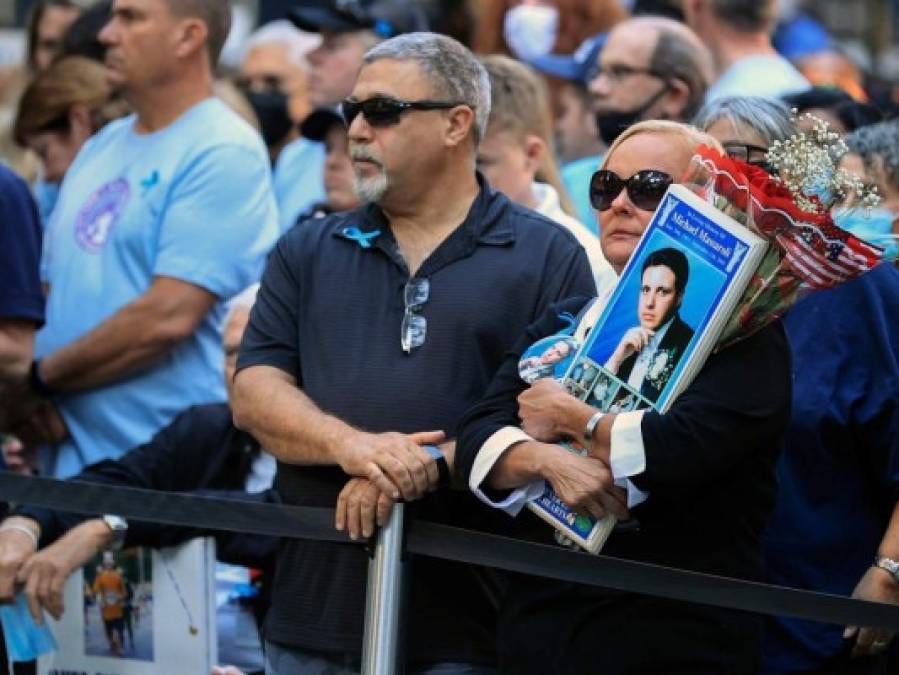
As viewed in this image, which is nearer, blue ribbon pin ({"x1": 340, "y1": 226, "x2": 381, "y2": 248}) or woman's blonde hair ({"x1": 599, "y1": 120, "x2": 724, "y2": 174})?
woman's blonde hair ({"x1": 599, "y1": 120, "x2": 724, "y2": 174})

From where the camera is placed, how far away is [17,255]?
598 centimetres

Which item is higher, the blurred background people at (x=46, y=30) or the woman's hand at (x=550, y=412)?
the woman's hand at (x=550, y=412)

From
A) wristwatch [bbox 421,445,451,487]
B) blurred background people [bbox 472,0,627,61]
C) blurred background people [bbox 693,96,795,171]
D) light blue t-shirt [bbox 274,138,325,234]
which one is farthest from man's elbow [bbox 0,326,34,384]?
blurred background people [bbox 472,0,627,61]

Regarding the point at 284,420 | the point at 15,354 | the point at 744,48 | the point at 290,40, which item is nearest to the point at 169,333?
the point at 15,354

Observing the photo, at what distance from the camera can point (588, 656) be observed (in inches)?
159

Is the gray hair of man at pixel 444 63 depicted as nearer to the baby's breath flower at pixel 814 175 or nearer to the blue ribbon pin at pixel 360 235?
the blue ribbon pin at pixel 360 235

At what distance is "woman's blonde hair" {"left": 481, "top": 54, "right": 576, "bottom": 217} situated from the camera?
6.24 meters

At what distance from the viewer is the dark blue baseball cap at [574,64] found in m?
8.04

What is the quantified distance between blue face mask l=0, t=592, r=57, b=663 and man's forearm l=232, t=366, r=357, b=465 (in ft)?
3.31

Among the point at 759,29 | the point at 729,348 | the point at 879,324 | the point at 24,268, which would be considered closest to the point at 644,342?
the point at 729,348

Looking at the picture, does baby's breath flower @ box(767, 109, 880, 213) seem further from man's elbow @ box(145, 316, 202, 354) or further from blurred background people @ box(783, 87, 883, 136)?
man's elbow @ box(145, 316, 202, 354)

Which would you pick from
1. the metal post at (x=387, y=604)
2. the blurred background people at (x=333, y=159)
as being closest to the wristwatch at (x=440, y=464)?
the metal post at (x=387, y=604)

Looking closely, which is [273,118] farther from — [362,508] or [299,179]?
[362,508]

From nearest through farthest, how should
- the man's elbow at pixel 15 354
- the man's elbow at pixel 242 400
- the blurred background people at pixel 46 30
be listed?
the man's elbow at pixel 242 400, the man's elbow at pixel 15 354, the blurred background people at pixel 46 30
